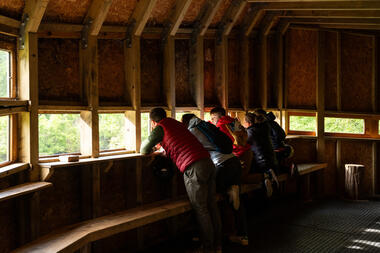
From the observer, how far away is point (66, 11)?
455cm

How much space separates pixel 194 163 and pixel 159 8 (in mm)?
2354

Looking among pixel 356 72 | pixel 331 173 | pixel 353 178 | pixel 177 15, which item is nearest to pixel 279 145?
pixel 353 178

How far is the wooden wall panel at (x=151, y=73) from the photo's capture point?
562 cm

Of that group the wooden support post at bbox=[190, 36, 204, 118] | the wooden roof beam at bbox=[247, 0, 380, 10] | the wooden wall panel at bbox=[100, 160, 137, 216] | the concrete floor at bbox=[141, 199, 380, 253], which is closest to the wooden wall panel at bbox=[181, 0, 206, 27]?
the wooden support post at bbox=[190, 36, 204, 118]

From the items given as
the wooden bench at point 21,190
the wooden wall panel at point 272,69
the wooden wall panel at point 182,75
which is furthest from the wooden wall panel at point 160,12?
the wooden wall panel at point 272,69

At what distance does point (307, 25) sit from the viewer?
7.84 meters

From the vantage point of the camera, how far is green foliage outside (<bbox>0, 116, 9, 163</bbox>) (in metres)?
3.97

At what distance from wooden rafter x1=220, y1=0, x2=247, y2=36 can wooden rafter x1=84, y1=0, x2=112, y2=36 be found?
250 cm

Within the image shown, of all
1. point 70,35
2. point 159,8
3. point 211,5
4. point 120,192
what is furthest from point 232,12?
point 120,192

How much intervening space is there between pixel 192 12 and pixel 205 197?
2954 mm

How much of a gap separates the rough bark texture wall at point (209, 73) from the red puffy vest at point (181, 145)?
6.99 feet

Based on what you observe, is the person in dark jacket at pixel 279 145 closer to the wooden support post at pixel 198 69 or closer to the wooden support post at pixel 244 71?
the wooden support post at pixel 244 71

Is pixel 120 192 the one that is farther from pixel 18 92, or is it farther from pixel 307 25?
pixel 307 25

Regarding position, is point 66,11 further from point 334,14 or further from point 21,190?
point 334,14
